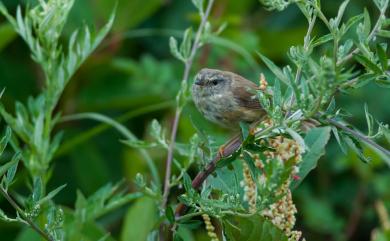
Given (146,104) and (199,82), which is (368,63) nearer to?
(199,82)

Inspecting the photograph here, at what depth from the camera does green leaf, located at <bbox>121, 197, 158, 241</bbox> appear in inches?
115

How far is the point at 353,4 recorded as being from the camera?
17.3ft

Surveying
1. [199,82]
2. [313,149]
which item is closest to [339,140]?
[313,149]

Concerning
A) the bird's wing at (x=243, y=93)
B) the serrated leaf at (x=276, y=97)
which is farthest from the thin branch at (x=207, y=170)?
the bird's wing at (x=243, y=93)

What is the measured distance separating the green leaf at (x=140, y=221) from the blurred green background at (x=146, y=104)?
0.82m

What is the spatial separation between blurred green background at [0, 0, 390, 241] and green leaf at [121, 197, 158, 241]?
82 cm

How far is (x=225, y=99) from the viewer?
2.71m

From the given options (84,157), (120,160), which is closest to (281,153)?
(84,157)

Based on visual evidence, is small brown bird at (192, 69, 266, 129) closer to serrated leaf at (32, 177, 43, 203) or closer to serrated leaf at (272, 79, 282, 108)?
serrated leaf at (272, 79, 282, 108)

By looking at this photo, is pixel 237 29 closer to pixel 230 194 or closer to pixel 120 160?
pixel 120 160

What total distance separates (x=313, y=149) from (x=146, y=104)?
2.29 metres

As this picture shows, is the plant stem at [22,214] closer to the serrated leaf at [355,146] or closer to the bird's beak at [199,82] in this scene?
the serrated leaf at [355,146]

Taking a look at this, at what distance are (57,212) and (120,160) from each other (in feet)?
9.36

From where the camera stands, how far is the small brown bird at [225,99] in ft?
8.34
